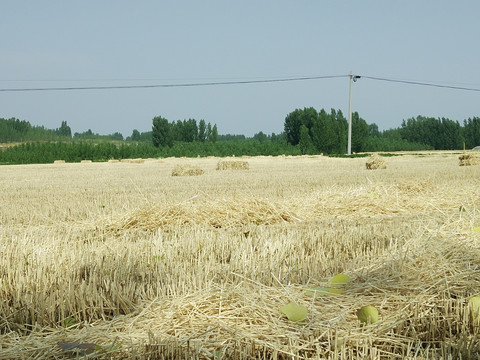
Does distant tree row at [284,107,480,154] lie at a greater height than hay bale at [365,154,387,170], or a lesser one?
greater

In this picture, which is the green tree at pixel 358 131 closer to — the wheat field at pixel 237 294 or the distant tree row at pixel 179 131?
the distant tree row at pixel 179 131

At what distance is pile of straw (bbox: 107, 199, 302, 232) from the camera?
6688 millimetres

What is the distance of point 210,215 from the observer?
6.96m

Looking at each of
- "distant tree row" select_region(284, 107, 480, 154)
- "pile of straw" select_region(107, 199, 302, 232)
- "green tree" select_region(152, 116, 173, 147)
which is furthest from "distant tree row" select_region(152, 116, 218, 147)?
"pile of straw" select_region(107, 199, 302, 232)

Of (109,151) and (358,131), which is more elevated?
(358,131)

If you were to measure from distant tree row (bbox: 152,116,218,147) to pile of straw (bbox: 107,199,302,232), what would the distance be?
65.6 meters

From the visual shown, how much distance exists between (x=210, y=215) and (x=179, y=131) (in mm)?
70890

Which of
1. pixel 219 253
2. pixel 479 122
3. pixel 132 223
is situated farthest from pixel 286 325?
pixel 479 122

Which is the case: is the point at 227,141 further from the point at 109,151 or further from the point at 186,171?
the point at 186,171

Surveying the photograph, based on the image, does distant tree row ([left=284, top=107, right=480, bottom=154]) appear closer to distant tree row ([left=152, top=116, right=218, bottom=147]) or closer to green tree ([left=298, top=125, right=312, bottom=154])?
green tree ([left=298, top=125, right=312, bottom=154])

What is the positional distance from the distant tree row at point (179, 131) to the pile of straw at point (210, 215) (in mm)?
65583

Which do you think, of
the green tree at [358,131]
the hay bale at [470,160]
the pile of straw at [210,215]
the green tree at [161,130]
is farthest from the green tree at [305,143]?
the pile of straw at [210,215]

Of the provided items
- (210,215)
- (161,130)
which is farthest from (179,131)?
(210,215)

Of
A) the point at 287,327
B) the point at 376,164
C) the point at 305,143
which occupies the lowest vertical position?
the point at 287,327
